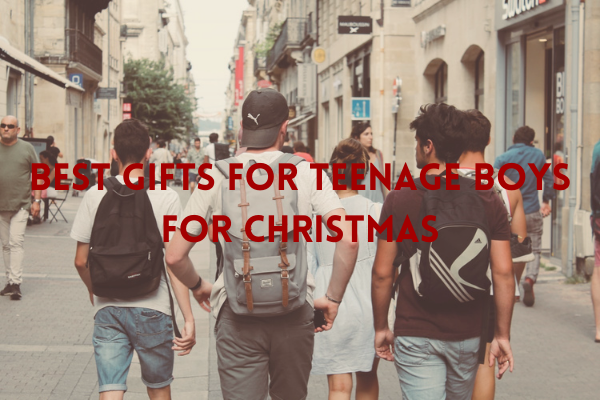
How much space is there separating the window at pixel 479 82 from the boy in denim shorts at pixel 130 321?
1285 centimetres

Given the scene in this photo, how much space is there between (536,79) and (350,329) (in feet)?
32.9

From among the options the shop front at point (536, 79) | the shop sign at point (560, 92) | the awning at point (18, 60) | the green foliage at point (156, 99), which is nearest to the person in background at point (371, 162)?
the shop front at point (536, 79)

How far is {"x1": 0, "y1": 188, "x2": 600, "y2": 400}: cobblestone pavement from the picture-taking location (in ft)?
19.3

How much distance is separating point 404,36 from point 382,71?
1.19 m

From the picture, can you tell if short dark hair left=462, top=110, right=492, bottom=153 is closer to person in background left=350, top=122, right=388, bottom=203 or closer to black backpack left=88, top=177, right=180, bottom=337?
black backpack left=88, top=177, right=180, bottom=337

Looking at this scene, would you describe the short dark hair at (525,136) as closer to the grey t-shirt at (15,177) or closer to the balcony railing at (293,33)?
the grey t-shirt at (15,177)

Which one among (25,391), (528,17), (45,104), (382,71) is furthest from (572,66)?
(45,104)

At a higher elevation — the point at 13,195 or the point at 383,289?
the point at 13,195

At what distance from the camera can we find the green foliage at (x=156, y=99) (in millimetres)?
59031

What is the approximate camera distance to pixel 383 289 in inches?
147

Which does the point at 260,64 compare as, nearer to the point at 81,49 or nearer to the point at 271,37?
the point at 271,37

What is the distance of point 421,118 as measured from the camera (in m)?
3.71

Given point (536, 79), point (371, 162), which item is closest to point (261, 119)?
point (371, 162)

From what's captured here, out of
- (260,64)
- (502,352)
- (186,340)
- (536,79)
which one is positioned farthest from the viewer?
(260,64)
